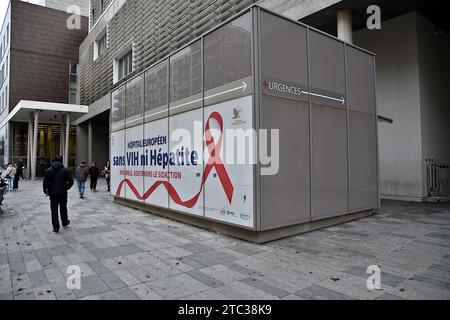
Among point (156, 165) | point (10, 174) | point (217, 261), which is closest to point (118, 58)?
point (10, 174)

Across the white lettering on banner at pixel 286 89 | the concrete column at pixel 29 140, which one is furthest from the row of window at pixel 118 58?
the white lettering on banner at pixel 286 89

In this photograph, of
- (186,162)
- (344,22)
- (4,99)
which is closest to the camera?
(186,162)

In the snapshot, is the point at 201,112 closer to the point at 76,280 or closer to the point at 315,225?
the point at 315,225

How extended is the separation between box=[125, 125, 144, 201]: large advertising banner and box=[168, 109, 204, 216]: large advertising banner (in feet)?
7.38

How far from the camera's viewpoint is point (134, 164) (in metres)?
11.7

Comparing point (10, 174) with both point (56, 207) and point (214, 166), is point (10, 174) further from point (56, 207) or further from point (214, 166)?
point (214, 166)

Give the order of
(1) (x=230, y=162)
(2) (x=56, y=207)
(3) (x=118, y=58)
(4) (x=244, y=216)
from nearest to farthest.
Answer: (4) (x=244, y=216)
(1) (x=230, y=162)
(2) (x=56, y=207)
(3) (x=118, y=58)

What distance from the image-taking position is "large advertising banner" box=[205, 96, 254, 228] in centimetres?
652

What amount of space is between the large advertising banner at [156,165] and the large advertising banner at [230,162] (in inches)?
89.7

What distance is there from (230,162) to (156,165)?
3842 millimetres

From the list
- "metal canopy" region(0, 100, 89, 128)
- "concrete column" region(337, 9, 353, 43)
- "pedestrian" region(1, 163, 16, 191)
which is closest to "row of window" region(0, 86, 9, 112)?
"metal canopy" region(0, 100, 89, 128)

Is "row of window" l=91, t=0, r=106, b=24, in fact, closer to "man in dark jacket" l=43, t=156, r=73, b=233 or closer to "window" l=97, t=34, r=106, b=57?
"window" l=97, t=34, r=106, b=57
